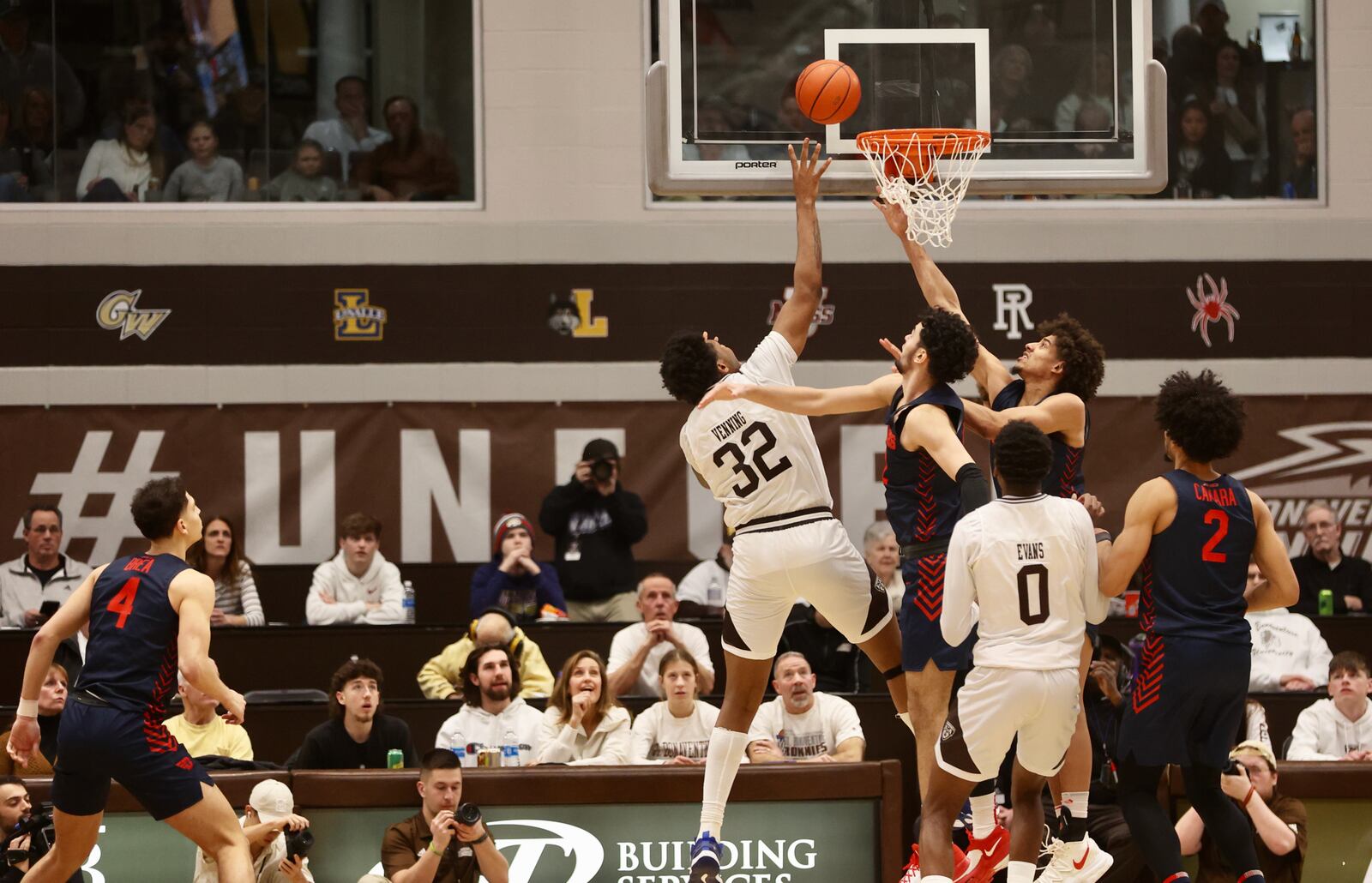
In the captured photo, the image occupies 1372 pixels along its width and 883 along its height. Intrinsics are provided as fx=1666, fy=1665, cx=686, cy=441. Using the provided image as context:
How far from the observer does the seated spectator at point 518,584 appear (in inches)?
459

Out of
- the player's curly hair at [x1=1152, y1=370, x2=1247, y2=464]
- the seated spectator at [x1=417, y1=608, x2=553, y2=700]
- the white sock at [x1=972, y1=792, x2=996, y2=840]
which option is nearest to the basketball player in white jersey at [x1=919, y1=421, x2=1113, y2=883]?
the player's curly hair at [x1=1152, y1=370, x2=1247, y2=464]

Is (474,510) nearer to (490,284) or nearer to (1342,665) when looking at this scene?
(490,284)

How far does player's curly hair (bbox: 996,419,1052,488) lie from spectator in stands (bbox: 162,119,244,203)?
30.4 feet

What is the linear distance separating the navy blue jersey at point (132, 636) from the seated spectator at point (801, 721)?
3.64 metres

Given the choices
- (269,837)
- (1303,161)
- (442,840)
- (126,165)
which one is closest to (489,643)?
(442,840)

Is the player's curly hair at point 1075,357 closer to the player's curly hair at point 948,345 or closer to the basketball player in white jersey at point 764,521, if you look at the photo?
the player's curly hair at point 948,345

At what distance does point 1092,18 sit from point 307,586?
25.4 ft

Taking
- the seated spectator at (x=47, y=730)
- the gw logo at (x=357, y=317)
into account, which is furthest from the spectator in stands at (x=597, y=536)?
the seated spectator at (x=47, y=730)

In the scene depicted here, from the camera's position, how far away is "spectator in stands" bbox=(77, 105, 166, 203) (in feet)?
→ 45.2

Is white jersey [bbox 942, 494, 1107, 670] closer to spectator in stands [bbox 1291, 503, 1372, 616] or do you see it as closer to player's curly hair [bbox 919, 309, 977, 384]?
player's curly hair [bbox 919, 309, 977, 384]

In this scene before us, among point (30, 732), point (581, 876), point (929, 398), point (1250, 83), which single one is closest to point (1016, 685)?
point (929, 398)

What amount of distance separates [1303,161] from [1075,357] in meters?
8.01

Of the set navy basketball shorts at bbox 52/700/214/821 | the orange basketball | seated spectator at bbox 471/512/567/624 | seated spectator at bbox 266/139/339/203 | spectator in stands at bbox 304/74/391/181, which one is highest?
spectator in stands at bbox 304/74/391/181

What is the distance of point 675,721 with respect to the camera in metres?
9.65
